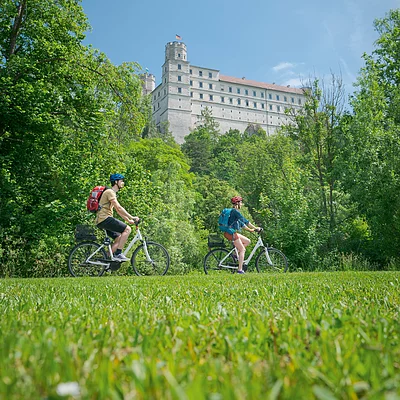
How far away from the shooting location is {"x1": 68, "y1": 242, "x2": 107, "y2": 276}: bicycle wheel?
29.2ft

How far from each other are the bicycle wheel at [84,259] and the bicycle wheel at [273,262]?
441 cm

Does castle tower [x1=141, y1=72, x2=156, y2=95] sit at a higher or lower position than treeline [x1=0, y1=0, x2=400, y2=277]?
higher

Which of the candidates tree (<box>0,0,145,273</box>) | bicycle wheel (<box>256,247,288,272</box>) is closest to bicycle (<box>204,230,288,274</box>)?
bicycle wheel (<box>256,247,288,272</box>)

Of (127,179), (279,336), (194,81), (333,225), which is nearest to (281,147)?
(333,225)

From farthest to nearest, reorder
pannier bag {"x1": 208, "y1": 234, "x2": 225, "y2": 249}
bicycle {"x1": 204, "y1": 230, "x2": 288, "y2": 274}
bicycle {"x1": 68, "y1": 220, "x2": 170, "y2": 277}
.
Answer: pannier bag {"x1": 208, "y1": 234, "x2": 225, "y2": 249}, bicycle {"x1": 204, "y1": 230, "x2": 288, "y2": 274}, bicycle {"x1": 68, "y1": 220, "x2": 170, "y2": 277}

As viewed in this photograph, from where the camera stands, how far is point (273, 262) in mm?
11078

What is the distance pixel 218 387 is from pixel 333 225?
16.7 m

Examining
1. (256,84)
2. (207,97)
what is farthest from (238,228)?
(256,84)

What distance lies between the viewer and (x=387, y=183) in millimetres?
15203

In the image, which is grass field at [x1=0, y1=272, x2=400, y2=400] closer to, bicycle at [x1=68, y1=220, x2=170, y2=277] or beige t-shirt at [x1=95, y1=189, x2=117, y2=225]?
beige t-shirt at [x1=95, y1=189, x2=117, y2=225]

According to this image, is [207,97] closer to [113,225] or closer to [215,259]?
[215,259]

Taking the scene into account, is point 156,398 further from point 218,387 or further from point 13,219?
point 13,219

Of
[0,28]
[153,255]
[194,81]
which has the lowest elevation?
[153,255]

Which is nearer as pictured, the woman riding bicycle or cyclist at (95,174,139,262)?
cyclist at (95,174,139,262)
